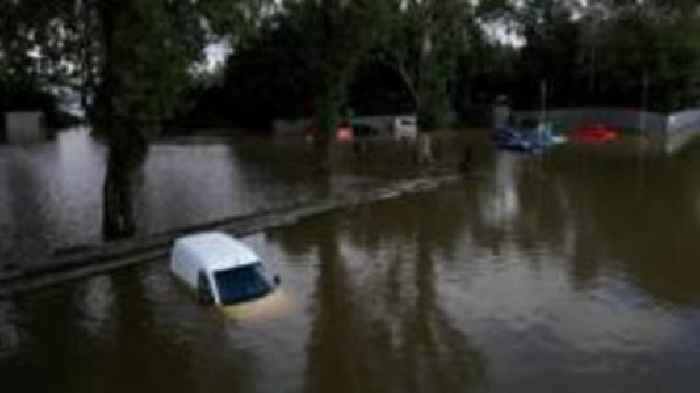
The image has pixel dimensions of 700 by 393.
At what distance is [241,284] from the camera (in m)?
18.4

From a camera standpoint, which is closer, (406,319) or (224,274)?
(406,319)

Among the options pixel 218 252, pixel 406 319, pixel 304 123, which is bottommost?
pixel 406 319

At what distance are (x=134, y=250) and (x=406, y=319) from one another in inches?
349

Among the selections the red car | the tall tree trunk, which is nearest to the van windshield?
the tall tree trunk

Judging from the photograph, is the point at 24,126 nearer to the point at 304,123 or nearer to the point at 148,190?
the point at 304,123

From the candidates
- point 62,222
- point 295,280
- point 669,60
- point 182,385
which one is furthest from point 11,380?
point 669,60

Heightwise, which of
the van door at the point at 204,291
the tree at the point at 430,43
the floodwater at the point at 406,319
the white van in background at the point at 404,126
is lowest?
the floodwater at the point at 406,319

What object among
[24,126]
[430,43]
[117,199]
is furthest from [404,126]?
[117,199]

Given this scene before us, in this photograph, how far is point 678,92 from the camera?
70.9 metres

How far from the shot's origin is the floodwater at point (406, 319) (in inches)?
567

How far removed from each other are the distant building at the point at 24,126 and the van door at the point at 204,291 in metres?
57.3

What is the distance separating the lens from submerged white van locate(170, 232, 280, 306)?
18.2m

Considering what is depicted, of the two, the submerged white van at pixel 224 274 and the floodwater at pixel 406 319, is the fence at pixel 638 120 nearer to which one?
the floodwater at pixel 406 319

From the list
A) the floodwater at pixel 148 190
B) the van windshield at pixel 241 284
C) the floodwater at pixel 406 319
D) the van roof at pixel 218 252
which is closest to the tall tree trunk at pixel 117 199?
the floodwater at pixel 148 190
